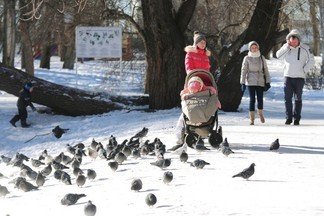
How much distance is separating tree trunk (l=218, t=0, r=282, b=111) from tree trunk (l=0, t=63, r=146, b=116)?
301 centimetres

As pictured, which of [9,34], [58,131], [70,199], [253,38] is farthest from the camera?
[9,34]

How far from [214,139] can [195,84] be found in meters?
0.96

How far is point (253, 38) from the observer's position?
17.8 meters

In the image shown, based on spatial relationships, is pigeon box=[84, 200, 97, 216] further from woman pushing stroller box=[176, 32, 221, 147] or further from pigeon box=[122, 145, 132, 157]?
woman pushing stroller box=[176, 32, 221, 147]

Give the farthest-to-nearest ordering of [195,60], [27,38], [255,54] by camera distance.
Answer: [27,38] < [255,54] < [195,60]

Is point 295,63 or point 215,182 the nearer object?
point 215,182

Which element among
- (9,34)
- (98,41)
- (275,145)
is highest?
(9,34)

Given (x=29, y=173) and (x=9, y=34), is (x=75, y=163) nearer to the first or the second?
(x=29, y=173)

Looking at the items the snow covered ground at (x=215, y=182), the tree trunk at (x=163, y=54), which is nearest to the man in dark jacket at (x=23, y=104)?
the snow covered ground at (x=215, y=182)

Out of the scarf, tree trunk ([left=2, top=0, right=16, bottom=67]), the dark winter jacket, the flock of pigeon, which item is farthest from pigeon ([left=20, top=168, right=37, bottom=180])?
tree trunk ([left=2, top=0, right=16, bottom=67])

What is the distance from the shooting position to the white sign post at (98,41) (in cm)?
2150

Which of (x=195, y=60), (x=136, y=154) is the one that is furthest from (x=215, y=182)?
(x=195, y=60)

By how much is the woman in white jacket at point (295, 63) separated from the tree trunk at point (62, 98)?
19.7ft

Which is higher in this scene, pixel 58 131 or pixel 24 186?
pixel 24 186
